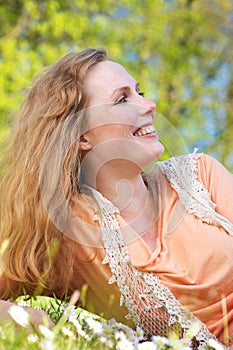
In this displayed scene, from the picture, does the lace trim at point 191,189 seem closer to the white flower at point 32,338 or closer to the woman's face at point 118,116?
the woman's face at point 118,116

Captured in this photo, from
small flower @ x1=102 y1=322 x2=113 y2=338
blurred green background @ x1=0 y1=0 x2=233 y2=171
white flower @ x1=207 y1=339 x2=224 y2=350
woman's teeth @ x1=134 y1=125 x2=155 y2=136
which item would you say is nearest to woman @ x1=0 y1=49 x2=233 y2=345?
woman's teeth @ x1=134 y1=125 x2=155 y2=136

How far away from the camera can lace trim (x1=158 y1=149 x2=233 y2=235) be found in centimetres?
251

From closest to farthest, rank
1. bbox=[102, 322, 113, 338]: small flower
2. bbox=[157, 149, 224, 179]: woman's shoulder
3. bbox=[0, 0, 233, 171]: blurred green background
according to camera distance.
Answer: bbox=[102, 322, 113, 338]: small flower
bbox=[157, 149, 224, 179]: woman's shoulder
bbox=[0, 0, 233, 171]: blurred green background

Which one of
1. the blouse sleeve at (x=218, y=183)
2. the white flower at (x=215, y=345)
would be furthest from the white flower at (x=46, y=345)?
the blouse sleeve at (x=218, y=183)

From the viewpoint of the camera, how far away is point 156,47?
333 inches

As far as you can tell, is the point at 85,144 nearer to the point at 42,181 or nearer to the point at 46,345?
the point at 42,181

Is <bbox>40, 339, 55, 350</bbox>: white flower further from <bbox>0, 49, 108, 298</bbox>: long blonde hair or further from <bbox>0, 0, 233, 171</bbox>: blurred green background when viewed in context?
<bbox>0, 0, 233, 171</bbox>: blurred green background

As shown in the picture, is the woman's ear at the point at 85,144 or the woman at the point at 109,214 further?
the woman's ear at the point at 85,144

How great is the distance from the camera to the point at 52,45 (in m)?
7.82

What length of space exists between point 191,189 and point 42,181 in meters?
0.60

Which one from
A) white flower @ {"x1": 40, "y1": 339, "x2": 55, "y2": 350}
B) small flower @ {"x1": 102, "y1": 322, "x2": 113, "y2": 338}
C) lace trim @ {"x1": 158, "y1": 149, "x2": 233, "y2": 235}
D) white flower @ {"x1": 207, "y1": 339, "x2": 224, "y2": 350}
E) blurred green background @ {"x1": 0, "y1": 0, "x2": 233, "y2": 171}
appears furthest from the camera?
blurred green background @ {"x1": 0, "y1": 0, "x2": 233, "y2": 171}

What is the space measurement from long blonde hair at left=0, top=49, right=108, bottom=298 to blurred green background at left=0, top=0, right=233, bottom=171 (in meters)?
4.21

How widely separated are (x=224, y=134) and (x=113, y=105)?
6622 mm

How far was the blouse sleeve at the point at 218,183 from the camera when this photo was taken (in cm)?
257
